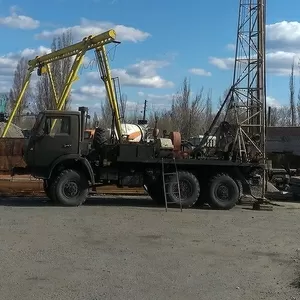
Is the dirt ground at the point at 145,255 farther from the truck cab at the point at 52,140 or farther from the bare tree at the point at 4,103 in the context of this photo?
the bare tree at the point at 4,103

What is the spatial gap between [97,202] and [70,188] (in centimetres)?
179

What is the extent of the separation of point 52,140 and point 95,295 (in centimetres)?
992

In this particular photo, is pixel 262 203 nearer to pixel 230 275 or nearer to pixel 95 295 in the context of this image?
pixel 230 275

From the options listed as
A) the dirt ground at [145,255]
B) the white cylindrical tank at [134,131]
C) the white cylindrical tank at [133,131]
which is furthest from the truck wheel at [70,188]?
the white cylindrical tank at [133,131]

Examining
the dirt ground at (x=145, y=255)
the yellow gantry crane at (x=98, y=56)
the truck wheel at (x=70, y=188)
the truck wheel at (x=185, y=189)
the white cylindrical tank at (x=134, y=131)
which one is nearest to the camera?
the dirt ground at (x=145, y=255)

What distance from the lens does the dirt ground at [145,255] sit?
7164 millimetres

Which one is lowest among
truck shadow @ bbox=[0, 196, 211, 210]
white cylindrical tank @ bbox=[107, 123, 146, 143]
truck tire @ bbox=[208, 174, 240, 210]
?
truck shadow @ bbox=[0, 196, 211, 210]

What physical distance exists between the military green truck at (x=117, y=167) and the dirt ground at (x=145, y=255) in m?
1.18

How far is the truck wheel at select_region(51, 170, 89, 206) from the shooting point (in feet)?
53.1

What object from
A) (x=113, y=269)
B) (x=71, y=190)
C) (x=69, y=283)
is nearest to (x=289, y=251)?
(x=113, y=269)

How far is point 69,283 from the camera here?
7.35m

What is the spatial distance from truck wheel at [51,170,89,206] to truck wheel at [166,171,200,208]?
2.76m

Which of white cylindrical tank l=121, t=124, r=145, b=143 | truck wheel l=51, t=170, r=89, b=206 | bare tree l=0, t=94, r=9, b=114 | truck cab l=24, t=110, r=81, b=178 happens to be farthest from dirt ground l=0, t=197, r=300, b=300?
bare tree l=0, t=94, r=9, b=114

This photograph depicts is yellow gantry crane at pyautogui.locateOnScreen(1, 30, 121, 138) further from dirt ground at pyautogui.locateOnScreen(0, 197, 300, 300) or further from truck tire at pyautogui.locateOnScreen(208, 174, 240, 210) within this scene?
dirt ground at pyautogui.locateOnScreen(0, 197, 300, 300)
